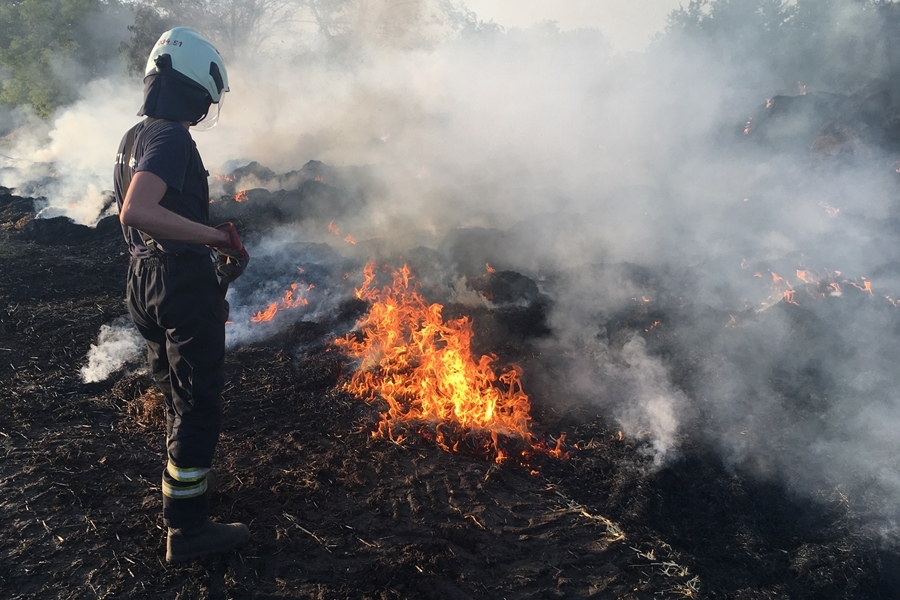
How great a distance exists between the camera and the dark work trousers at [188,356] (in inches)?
106

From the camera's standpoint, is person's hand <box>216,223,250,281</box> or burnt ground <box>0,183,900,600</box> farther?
burnt ground <box>0,183,900,600</box>

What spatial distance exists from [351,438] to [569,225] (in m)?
6.93

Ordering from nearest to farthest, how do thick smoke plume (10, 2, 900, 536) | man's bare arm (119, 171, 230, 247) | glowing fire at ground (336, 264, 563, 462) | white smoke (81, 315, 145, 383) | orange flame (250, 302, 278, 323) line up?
1. man's bare arm (119, 171, 230, 247)
2. glowing fire at ground (336, 264, 563, 462)
3. thick smoke plume (10, 2, 900, 536)
4. white smoke (81, 315, 145, 383)
5. orange flame (250, 302, 278, 323)

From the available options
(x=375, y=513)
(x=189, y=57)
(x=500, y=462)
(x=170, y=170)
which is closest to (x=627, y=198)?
(x=500, y=462)

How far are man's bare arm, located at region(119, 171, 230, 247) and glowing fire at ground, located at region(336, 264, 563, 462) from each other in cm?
248

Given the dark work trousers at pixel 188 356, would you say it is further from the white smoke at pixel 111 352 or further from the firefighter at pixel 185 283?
the white smoke at pixel 111 352

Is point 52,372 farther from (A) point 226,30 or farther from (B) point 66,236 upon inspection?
(A) point 226,30

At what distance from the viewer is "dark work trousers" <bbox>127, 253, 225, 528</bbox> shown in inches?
106

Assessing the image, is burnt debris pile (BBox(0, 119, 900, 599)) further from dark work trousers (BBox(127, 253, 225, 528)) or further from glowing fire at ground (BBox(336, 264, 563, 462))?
dark work trousers (BBox(127, 253, 225, 528))

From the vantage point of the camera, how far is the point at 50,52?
2520cm

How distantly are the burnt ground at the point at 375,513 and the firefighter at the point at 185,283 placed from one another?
1.07 feet

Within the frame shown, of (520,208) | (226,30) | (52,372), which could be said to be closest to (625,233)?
(520,208)

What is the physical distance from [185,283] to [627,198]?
10680 millimetres

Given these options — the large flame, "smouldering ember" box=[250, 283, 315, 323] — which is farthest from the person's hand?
"smouldering ember" box=[250, 283, 315, 323]
